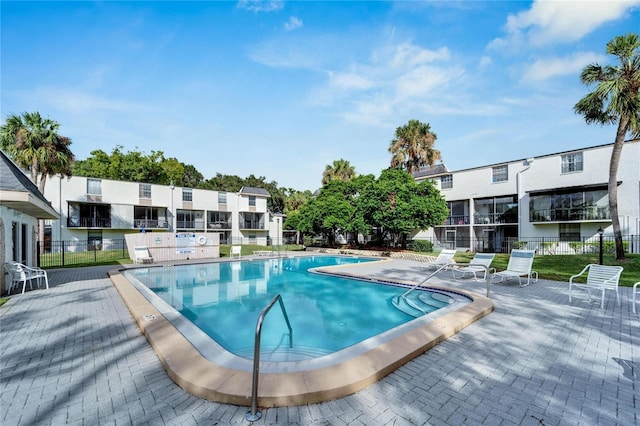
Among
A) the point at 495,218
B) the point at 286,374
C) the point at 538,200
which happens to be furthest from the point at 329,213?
the point at 286,374

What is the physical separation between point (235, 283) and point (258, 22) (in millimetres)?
10615

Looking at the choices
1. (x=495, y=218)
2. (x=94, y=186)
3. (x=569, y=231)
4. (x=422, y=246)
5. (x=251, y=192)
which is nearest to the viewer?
(x=569, y=231)

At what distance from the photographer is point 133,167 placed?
131 feet

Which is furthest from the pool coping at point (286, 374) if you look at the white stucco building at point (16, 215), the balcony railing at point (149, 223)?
the balcony railing at point (149, 223)

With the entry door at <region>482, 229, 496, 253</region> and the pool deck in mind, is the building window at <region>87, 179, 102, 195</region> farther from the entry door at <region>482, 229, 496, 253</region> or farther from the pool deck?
the entry door at <region>482, 229, 496, 253</region>

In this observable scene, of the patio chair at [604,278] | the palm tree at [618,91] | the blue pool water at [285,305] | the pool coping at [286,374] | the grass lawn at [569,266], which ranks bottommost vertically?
the blue pool water at [285,305]

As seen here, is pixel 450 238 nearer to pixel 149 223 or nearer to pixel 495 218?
pixel 495 218

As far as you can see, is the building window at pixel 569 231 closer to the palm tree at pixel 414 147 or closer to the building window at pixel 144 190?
the palm tree at pixel 414 147

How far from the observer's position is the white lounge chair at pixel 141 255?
15875 mm

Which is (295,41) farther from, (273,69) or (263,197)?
(263,197)

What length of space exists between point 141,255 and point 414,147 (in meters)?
23.6

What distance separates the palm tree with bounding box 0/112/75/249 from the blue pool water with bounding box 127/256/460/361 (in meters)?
13.2

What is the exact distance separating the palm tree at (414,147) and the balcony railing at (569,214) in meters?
9.40

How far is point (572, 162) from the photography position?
67.9 feet
